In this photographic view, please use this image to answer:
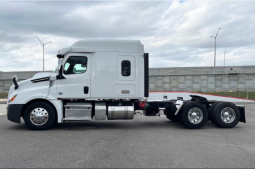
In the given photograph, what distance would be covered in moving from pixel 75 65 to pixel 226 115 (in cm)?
558

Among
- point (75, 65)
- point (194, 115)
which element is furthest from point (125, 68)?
point (194, 115)

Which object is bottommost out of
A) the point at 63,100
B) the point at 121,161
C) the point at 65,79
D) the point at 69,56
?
the point at 121,161

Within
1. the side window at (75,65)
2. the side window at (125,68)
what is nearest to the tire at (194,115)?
the side window at (125,68)

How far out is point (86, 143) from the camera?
7.81m

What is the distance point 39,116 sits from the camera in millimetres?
9766

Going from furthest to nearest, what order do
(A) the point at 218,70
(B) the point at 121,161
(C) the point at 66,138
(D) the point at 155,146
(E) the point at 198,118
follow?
(A) the point at 218,70
(E) the point at 198,118
(C) the point at 66,138
(D) the point at 155,146
(B) the point at 121,161

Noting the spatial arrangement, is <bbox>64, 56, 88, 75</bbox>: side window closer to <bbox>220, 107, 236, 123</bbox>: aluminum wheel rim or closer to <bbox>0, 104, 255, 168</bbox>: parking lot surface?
<bbox>0, 104, 255, 168</bbox>: parking lot surface

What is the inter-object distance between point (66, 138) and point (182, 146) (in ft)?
10.8

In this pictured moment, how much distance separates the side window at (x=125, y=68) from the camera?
10117mm

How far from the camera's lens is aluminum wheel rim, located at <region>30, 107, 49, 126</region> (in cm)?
976

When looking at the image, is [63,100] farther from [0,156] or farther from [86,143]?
[0,156]

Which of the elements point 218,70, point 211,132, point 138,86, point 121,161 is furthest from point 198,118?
point 218,70

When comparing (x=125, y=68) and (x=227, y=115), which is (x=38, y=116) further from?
(x=227, y=115)

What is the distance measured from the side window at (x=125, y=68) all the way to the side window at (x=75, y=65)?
1249 millimetres
